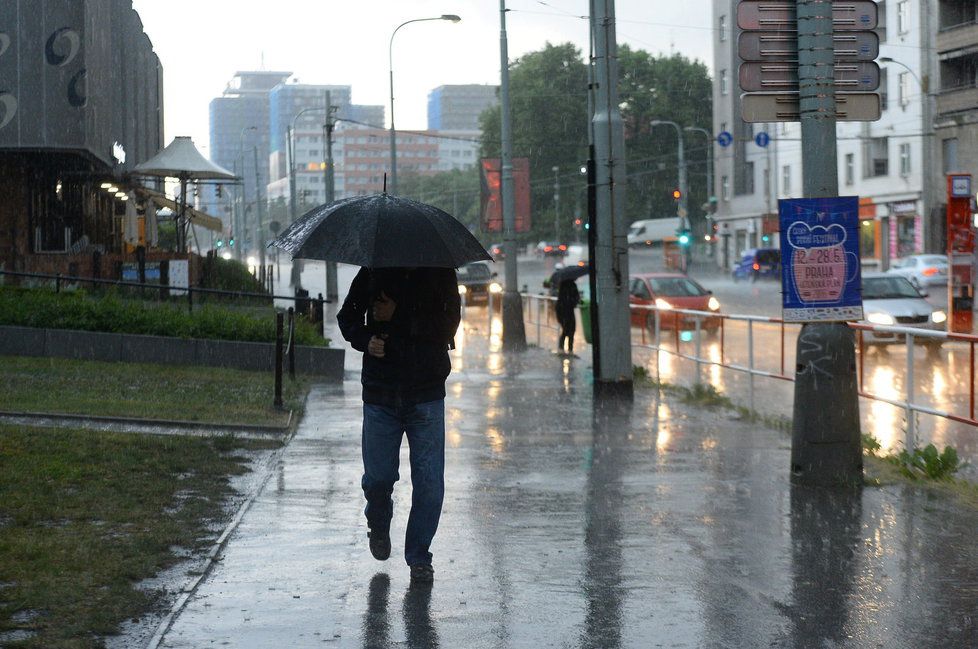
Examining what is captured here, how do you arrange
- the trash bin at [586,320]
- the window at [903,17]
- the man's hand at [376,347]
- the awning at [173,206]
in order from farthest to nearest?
1. the window at [903,17]
2. the awning at [173,206]
3. the trash bin at [586,320]
4. the man's hand at [376,347]

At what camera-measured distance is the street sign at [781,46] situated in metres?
9.61

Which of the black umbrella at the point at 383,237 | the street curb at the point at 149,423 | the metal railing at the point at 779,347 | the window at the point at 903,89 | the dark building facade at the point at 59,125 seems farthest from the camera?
the window at the point at 903,89

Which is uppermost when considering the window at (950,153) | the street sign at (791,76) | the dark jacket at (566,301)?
the window at (950,153)

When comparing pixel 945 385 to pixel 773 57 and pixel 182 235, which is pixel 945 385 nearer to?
pixel 773 57

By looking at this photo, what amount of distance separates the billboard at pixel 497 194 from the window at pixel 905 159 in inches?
1394

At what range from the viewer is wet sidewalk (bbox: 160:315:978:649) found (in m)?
5.87

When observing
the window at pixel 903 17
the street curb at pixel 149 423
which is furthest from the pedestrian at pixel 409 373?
the window at pixel 903 17

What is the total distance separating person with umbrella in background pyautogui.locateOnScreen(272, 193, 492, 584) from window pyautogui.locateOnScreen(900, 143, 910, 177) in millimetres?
58083

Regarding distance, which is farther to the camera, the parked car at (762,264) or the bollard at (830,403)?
the parked car at (762,264)

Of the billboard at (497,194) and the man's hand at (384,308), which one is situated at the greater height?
the billboard at (497,194)

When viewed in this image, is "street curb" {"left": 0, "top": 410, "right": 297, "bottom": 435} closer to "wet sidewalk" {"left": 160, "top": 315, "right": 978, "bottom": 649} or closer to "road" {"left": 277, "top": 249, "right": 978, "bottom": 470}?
"wet sidewalk" {"left": 160, "top": 315, "right": 978, "bottom": 649}

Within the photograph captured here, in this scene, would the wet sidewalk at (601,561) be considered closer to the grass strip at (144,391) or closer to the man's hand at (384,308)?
the man's hand at (384,308)

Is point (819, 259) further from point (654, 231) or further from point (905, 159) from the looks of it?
point (654, 231)

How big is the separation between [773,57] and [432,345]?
416 centimetres
